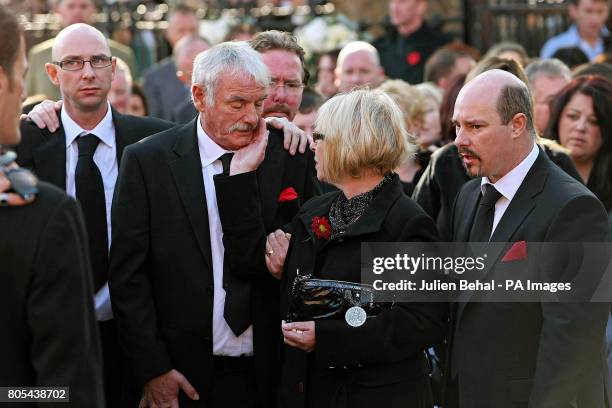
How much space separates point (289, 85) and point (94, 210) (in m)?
1.27

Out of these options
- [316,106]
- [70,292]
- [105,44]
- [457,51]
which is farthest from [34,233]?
[457,51]

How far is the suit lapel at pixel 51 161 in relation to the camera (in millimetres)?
5016

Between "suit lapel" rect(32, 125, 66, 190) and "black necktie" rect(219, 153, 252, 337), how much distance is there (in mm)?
914

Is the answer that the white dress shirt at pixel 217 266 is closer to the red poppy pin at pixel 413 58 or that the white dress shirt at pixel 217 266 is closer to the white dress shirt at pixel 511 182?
the white dress shirt at pixel 511 182

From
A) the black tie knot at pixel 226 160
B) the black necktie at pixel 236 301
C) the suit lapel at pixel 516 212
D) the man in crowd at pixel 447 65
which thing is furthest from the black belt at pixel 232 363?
the man in crowd at pixel 447 65

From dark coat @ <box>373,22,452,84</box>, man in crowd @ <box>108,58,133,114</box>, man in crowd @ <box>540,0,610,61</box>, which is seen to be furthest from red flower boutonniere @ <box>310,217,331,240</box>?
man in crowd @ <box>540,0,610,61</box>

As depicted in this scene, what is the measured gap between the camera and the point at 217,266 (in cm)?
464

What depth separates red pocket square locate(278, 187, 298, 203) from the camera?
4.78 m

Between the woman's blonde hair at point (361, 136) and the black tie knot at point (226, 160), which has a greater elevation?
the woman's blonde hair at point (361, 136)

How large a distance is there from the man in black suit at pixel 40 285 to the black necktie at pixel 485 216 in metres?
1.93

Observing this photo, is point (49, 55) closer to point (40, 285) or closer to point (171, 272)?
point (171, 272)

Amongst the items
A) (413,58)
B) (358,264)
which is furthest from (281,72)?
(413,58)

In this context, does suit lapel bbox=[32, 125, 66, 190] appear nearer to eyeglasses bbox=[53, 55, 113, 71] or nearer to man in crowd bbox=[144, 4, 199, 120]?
eyeglasses bbox=[53, 55, 113, 71]

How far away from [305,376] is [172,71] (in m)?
6.60
